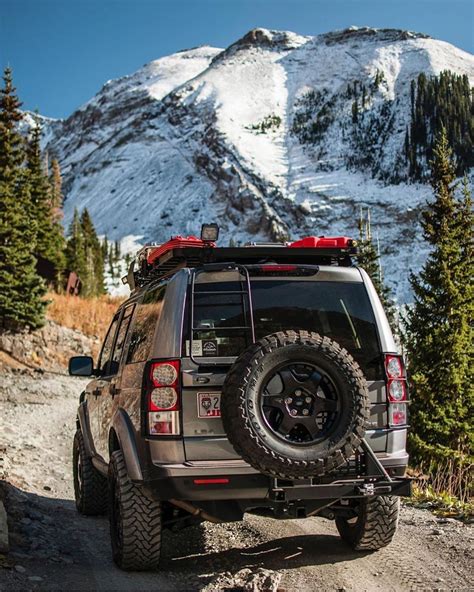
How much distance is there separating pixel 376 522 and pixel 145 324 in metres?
2.41

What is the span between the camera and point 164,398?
441 cm

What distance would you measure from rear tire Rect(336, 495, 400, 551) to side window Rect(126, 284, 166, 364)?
208 cm

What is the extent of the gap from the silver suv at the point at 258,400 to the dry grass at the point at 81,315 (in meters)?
25.2

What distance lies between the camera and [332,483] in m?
4.45

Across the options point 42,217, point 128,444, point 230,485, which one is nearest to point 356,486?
point 230,485

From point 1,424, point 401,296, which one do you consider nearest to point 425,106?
point 401,296

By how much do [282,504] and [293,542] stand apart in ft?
5.47

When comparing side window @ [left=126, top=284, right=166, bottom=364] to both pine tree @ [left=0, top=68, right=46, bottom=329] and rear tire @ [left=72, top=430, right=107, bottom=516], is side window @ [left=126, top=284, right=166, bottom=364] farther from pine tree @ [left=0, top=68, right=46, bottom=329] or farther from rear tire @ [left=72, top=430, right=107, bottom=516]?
pine tree @ [left=0, top=68, right=46, bottom=329]

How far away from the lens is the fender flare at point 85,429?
684cm

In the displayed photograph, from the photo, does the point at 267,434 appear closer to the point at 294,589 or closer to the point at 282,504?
the point at 282,504

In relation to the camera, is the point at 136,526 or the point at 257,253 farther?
the point at 257,253

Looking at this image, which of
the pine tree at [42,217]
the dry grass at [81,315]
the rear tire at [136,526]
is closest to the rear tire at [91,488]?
the rear tire at [136,526]

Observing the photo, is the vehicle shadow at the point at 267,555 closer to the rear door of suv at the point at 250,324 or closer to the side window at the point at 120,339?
the rear door of suv at the point at 250,324

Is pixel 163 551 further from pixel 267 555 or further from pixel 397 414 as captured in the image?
pixel 397 414
